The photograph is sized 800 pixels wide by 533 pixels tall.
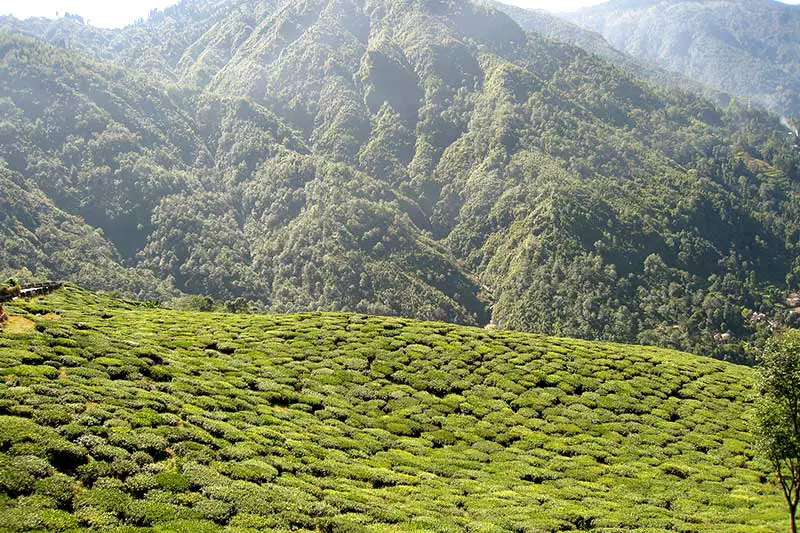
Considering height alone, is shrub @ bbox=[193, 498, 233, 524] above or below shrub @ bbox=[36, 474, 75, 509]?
below

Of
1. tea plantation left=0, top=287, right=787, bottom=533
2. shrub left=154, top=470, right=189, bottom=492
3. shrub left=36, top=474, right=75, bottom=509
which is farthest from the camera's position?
shrub left=154, top=470, right=189, bottom=492

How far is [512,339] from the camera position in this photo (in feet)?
199

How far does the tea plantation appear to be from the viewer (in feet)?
75.6

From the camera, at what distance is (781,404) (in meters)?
28.7

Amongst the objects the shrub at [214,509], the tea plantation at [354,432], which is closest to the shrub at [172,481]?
the tea plantation at [354,432]

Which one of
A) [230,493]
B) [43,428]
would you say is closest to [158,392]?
[43,428]

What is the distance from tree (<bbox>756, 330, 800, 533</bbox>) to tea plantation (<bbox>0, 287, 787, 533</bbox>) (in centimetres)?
347

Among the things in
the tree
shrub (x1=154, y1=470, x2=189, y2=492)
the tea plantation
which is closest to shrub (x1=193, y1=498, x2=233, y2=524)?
the tea plantation

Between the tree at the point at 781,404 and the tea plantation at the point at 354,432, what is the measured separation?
347cm

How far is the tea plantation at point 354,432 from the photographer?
2303cm

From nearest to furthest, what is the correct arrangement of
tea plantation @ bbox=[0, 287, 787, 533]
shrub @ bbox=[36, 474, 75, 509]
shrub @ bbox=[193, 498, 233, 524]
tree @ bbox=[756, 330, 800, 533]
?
shrub @ bbox=[36, 474, 75, 509] < shrub @ bbox=[193, 498, 233, 524] < tea plantation @ bbox=[0, 287, 787, 533] < tree @ bbox=[756, 330, 800, 533]

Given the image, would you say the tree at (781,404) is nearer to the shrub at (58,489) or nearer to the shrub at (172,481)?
the shrub at (172,481)

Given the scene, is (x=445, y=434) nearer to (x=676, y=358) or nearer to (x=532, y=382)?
(x=532, y=382)

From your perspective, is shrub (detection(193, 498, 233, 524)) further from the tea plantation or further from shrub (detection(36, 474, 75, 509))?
shrub (detection(36, 474, 75, 509))
